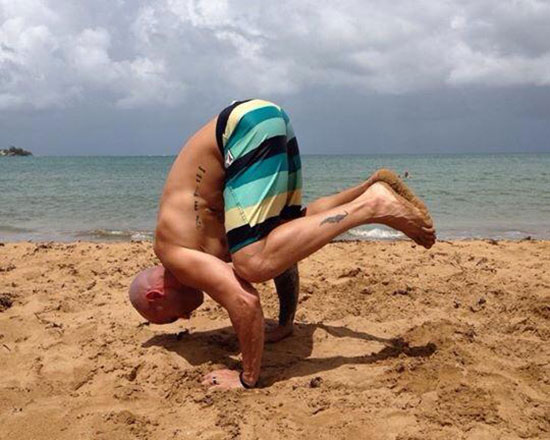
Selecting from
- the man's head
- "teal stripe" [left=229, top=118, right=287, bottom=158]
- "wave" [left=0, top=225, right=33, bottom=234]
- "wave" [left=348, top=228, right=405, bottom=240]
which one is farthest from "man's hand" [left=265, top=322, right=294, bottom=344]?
"wave" [left=0, top=225, right=33, bottom=234]

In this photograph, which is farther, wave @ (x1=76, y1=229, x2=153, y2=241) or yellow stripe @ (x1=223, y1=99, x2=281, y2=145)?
wave @ (x1=76, y1=229, x2=153, y2=241)

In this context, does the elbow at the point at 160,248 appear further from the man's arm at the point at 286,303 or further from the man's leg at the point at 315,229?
the man's arm at the point at 286,303

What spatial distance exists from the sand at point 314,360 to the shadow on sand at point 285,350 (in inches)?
0.5

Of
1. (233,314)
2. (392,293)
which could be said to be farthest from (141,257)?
(233,314)

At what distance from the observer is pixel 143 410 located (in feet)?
9.00

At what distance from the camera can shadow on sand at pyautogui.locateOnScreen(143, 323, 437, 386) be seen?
10.6 feet

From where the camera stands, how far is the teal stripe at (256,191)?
2.78 m

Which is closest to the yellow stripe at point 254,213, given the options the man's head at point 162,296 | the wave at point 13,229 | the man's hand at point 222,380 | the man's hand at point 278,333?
the man's head at point 162,296

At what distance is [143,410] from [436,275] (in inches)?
121

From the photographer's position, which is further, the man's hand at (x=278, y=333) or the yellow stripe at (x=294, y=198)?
the man's hand at (x=278, y=333)

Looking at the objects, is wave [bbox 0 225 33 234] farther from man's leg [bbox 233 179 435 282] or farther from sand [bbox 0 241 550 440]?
man's leg [bbox 233 179 435 282]

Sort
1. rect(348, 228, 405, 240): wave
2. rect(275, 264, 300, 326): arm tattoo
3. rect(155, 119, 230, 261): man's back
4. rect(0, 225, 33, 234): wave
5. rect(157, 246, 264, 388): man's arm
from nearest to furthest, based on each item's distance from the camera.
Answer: rect(157, 246, 264, 388): man's arm → rect(155, 119, 230, 261): man's back → rect(275, 264, 300, 326): arm tattoo → rect(348, 228, 405, 240): wave → rect(0, 225, 33, 234): wave

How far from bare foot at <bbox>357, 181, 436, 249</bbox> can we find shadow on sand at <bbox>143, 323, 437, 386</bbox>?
32.6 inches

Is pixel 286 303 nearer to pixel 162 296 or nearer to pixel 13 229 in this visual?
pixel 162 296
